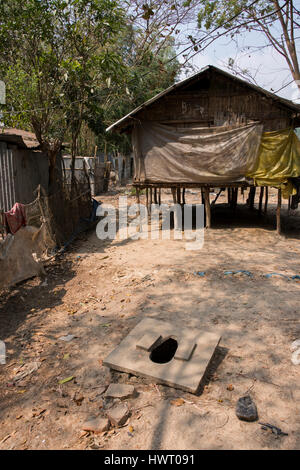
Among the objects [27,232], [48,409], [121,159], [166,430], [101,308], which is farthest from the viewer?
[121,159]

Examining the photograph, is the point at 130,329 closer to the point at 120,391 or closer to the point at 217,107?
the point at 120,391

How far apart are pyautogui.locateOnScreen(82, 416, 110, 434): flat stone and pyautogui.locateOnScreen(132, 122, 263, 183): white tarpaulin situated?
783cm

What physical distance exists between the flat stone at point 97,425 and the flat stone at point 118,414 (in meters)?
Answer: 0.05

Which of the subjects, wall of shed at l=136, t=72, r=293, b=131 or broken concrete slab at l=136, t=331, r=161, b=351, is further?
wall of shed at l=136, t=72, r=293, b=131

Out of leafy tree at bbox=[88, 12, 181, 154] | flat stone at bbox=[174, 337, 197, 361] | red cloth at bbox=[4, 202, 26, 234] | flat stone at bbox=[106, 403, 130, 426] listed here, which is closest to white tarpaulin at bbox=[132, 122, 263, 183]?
leafy tree at bbox=[88, 12, 181, 154]

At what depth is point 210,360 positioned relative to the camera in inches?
138

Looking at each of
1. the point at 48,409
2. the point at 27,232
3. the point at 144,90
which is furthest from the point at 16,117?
the point at 144,90

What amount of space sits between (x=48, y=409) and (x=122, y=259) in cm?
452

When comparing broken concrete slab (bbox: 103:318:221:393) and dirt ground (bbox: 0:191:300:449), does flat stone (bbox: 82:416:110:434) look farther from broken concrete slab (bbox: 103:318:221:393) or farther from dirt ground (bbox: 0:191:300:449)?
broken concrete slab (bbox: 103:318:221:393)

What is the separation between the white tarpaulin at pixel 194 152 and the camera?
365 inches

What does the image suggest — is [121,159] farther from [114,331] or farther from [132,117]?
[114,331]

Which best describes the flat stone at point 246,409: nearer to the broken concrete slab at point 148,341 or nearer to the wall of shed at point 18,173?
the broken concrete slab at point 148,341
